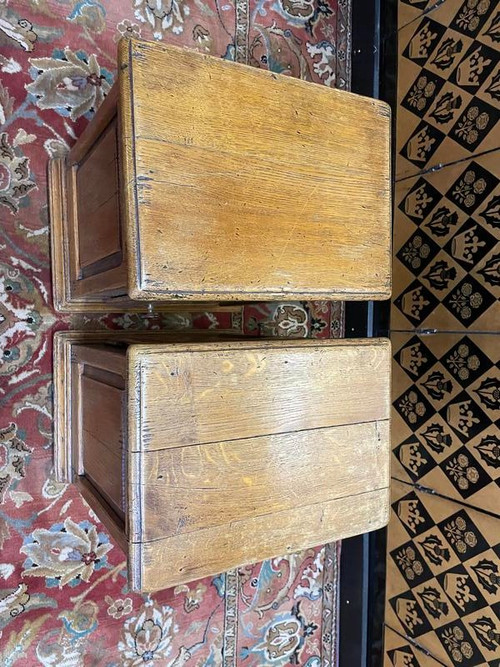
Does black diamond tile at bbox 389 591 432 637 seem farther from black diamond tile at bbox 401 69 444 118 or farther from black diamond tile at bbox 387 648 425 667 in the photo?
black diamond tile at bbox 401 69 444 118

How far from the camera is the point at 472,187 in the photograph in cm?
146

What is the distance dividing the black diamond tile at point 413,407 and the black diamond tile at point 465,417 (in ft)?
0.19

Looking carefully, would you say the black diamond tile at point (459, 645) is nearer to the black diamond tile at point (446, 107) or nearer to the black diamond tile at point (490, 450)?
the black diamond tile at point (490, 450)

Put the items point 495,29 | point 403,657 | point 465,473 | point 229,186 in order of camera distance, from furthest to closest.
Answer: point 403,657 < point 465,473 < point 495,29 < point 229,186

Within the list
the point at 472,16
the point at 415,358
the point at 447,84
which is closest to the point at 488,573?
the point at 415,358

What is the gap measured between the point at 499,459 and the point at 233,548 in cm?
77

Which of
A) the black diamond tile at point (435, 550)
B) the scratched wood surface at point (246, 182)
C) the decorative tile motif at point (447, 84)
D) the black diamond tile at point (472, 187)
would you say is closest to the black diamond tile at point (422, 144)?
the decorative tile motif at point (447, 84)

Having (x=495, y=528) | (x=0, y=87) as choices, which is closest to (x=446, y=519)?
(x=495, y=528)

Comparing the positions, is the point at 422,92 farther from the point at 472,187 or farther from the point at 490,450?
the point at 490,450

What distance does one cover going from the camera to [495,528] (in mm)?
1429

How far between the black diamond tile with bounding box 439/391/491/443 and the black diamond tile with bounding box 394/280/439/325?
0.25 metres

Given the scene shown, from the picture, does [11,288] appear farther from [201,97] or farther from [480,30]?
[480,30]

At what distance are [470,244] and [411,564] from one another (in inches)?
37.5

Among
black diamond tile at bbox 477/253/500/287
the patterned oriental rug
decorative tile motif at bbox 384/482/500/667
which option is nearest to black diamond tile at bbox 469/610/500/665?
decorative tile motif at bbox 384/482/500/667
